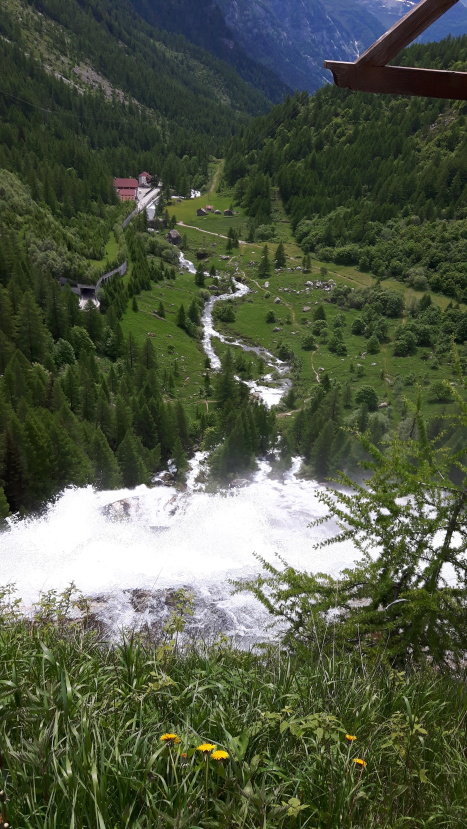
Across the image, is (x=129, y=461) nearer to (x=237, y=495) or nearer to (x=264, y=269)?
(x=237, y=495)

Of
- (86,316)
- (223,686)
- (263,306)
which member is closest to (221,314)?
(263,306)

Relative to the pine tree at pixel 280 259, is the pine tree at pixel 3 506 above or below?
below

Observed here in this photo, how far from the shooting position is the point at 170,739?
4.12m

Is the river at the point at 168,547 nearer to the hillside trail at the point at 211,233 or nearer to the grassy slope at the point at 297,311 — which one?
the grassy slope at the point at 297,311

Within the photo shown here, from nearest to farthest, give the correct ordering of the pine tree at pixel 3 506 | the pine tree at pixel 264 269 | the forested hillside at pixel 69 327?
the pine tree at pixel 3 506 < the forested hillside at pixel 69 327 < the pine tree at pixel 264 269

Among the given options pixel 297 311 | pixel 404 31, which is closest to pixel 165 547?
pixel 404 31

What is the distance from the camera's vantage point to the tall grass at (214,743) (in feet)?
12.4

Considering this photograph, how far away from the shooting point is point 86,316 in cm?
5662

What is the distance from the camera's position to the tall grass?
377 centimetres

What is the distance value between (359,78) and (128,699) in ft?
19.2

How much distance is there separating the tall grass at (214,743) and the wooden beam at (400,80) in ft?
17.1

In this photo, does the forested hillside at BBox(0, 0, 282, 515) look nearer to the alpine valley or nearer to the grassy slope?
the alpine valley

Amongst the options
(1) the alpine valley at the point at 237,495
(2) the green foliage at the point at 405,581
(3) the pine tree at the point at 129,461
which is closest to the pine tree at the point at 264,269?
(1) the alpine valley at the point at 237,495

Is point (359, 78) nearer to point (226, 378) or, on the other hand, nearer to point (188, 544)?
point (188, 544)
